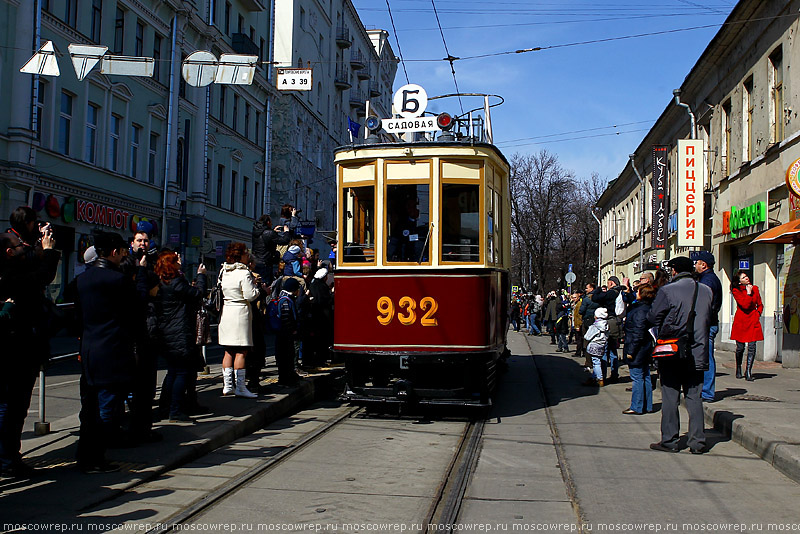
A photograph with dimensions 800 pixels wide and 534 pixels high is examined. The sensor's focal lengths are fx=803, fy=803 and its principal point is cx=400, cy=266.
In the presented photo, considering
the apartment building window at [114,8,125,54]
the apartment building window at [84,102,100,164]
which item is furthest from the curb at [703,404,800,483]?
the apartment building window at [114,8,125,54]

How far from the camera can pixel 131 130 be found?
2745 cm

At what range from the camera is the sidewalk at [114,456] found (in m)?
5.37

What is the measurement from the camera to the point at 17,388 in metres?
5.87

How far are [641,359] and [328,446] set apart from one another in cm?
445

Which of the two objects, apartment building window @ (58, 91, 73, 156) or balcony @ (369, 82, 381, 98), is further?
balcony @ (369, 82, 381, 98)

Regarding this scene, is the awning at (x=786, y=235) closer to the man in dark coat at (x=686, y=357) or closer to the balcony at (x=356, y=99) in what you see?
the man in dark coat at (x=686, y=357)

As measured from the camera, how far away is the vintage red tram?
31.1 feet

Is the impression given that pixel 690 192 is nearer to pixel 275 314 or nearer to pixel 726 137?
pixel 726 137

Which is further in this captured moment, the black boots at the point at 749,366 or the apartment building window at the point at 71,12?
the apartment building window at the point at 71,12

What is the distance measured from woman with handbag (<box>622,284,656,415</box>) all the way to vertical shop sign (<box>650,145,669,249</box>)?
18.4 meters

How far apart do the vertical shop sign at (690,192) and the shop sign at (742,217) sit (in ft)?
4.17

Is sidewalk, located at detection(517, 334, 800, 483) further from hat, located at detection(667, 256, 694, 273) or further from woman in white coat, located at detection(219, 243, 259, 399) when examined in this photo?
woman in white coat, located at detection(219, 243, 259, 399)

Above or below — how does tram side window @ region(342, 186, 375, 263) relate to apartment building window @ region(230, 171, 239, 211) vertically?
below

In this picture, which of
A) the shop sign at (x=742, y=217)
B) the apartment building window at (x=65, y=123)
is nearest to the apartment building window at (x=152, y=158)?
the apartment building window at (x=65, y=123)
